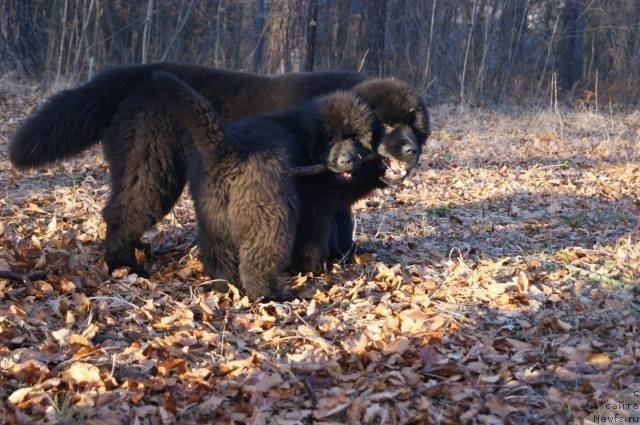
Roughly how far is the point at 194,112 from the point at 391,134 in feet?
4.88

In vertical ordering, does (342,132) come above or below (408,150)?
above

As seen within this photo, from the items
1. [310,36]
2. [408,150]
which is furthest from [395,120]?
[310,36]

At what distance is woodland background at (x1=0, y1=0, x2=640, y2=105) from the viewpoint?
1603cm

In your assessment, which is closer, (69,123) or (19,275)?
(19,275)

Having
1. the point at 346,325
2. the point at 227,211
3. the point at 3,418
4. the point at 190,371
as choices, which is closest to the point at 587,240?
the point at 346,325

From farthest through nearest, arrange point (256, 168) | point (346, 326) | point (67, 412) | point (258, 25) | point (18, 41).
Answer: point (258, 25) → point (18, 41) → point (256, 168) → point (346, 326) → point (67, 412)

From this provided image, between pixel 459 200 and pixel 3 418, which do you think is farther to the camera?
pixel 459 200

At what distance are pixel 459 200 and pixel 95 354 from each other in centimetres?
527

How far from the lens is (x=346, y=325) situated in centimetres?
444

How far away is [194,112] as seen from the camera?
4555 mm

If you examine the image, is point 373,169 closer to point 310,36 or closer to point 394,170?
point 394,170

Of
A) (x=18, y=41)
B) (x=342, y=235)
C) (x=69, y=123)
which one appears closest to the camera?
(x=69, y=123)

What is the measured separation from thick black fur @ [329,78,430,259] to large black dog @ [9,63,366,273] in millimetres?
1344

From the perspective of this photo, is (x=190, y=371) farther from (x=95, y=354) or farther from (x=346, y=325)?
(x=346, y=325)
